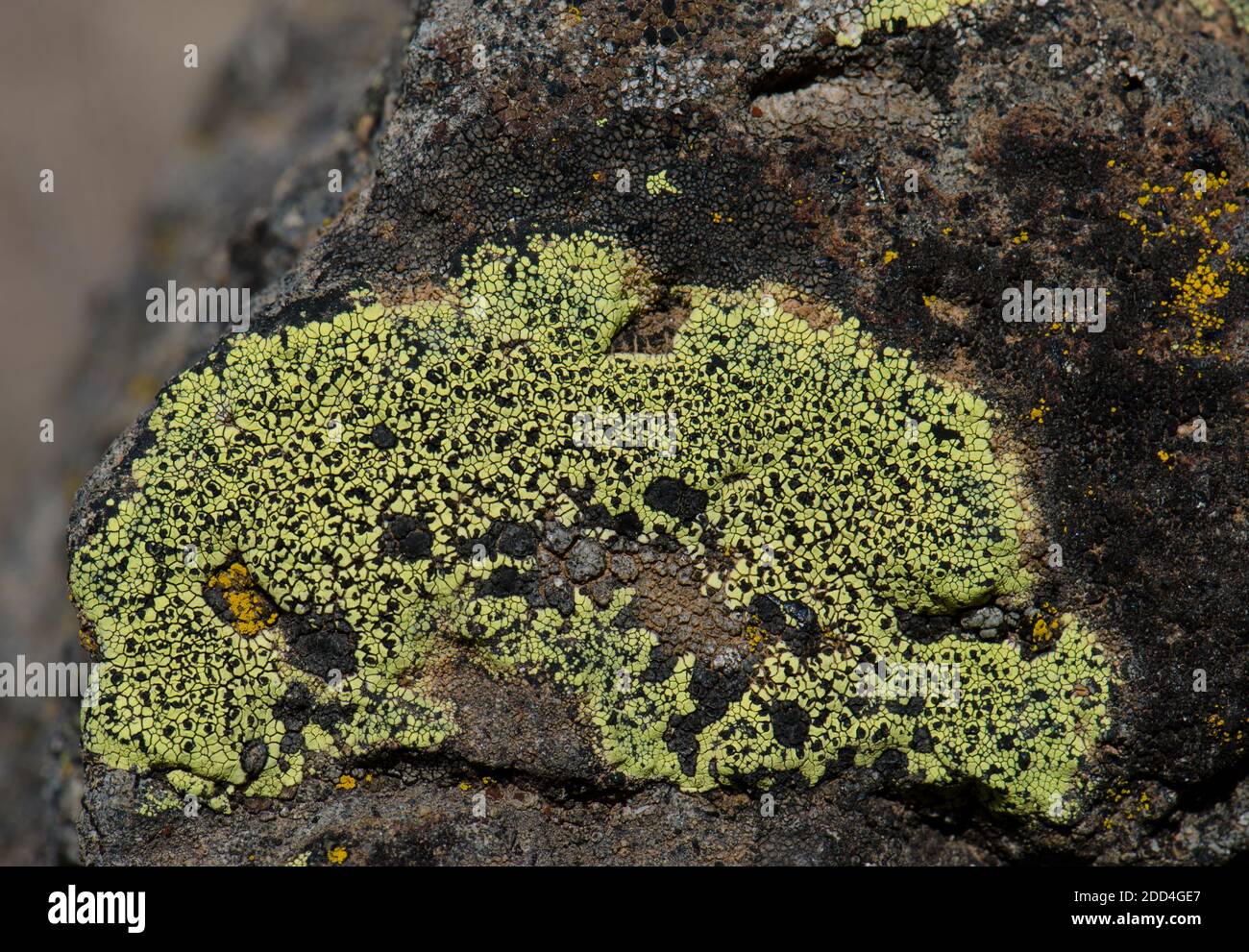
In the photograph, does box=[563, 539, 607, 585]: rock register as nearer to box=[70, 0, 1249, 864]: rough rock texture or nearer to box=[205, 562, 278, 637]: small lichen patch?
box=[70, 0, 1249, 864]: rough rock texture

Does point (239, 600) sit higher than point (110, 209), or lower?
lower

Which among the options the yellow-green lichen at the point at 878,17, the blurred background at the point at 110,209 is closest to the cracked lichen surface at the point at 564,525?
the yellow-green lichen at the point at 878,17

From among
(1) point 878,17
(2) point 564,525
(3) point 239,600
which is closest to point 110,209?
(3) point 239,600

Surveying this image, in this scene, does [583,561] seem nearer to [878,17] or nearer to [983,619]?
[983,619]

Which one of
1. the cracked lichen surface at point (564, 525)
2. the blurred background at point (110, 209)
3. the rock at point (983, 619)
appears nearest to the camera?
the cracked lichen surface at point (564, 525)

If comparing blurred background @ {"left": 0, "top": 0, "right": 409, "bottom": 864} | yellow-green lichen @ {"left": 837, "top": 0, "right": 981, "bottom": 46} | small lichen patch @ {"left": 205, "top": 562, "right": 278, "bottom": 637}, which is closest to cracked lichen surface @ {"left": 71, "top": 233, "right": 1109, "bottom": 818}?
small lichen patch @ {"left": 205, "top": 562, "right": 278, "bottom": 637}

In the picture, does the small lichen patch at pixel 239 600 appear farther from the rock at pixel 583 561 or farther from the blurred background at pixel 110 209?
the blurred background at pixel 110 209

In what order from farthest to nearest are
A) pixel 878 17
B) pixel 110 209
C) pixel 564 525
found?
pixel 110 209, pixel 878 17, pixel 564 525
